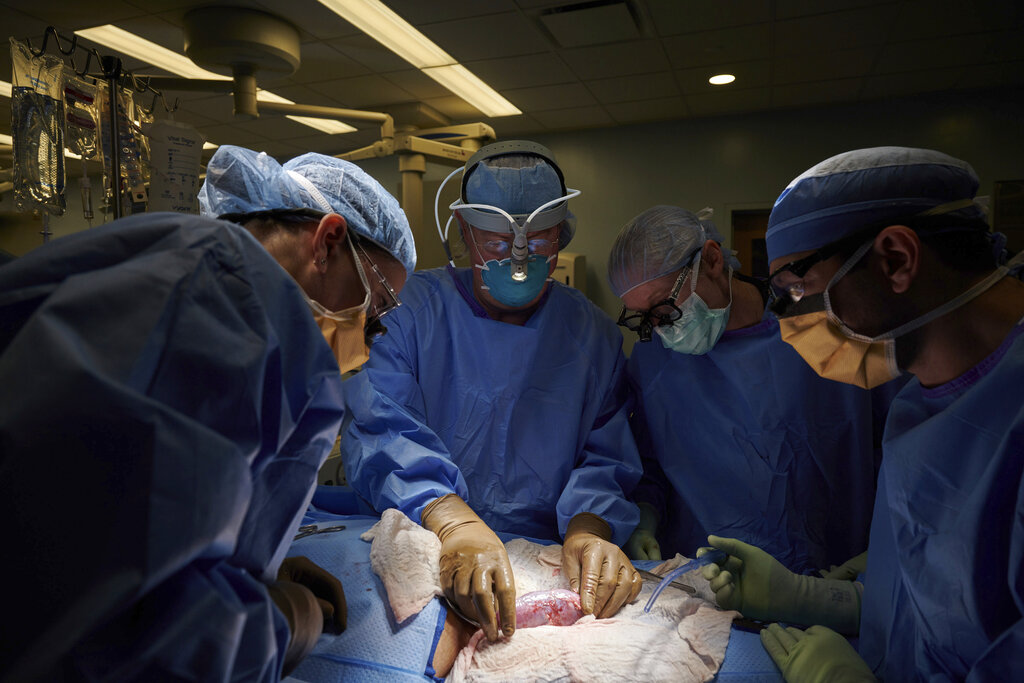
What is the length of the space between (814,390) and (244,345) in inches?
66.7

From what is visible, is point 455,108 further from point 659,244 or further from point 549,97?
point 659,244

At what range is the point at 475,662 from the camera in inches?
52.7

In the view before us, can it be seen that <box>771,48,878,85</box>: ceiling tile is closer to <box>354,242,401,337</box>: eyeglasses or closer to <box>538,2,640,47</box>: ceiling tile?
<box>538,2,640,47</box>: ceiling tile

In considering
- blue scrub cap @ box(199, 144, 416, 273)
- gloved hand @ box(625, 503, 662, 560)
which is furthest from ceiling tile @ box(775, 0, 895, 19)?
blue scrub cap @ box(199, 144, 416, 273)

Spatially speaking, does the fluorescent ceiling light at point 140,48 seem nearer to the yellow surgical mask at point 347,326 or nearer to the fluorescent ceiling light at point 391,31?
the fluorescent ceiling light at point 391,31

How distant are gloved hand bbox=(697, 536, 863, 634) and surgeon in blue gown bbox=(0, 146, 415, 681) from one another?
1.09 meters

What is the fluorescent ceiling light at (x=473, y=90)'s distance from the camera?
4.90 m

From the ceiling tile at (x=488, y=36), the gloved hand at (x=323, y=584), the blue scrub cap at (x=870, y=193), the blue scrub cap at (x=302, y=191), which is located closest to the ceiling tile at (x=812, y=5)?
the ceiling tile at (x=488, y=36)

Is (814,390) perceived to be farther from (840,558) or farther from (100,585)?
(100,585)

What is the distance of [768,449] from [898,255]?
33.8 inches

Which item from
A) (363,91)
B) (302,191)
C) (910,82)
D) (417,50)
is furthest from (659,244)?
(910,82)

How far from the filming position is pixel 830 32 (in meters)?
4.13

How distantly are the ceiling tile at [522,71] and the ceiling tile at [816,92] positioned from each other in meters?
1.85

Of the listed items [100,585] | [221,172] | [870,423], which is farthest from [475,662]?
[870,423]
